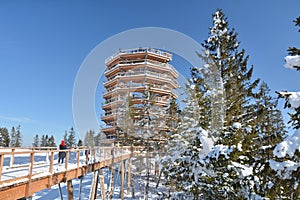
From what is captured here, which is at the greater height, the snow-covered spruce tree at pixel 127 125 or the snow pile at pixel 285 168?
the snow-covered spruce tree at pixel 127 125

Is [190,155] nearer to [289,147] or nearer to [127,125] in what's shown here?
[289,147]

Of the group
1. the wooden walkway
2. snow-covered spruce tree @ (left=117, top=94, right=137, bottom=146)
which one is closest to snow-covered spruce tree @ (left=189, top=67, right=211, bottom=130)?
the wooden walkway

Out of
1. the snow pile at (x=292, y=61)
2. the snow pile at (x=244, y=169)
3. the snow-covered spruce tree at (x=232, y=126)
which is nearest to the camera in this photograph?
the snow pile at (x=292, y=61)

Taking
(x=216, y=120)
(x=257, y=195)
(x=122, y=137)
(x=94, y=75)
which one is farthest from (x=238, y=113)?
(x=94, y=75)

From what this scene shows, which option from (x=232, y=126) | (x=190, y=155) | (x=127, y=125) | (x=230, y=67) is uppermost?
(x=230, y=67)

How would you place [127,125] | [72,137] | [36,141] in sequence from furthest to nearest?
[36,141] < [72,137] < [127,125]

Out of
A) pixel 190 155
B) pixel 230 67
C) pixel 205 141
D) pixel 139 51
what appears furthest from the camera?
pixel 139 51

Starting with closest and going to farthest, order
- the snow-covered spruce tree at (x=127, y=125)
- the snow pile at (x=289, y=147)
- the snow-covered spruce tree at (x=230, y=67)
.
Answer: the snow pile at (x=289, y=147)
the snow-covered spruce tree at (x=230, y=67)
the snow-covered spruce tree at (x=127, y=125)

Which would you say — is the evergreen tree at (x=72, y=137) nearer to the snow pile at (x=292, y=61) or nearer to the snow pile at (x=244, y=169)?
the snow pile at (x=244, y=169)

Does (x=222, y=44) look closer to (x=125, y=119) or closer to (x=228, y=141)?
(x=228, y=141)

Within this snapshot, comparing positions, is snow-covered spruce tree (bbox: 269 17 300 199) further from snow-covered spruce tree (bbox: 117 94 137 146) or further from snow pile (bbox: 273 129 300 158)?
snow-covered spruce tree (bbox: 117 94 137 146)

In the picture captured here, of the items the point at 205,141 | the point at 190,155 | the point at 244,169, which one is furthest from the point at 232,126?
the point at 190,155

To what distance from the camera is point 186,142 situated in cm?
1145

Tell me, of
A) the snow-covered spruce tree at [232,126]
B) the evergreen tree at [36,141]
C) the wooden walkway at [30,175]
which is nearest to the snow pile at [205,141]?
the snow-covered spruce tree at [232,126]
